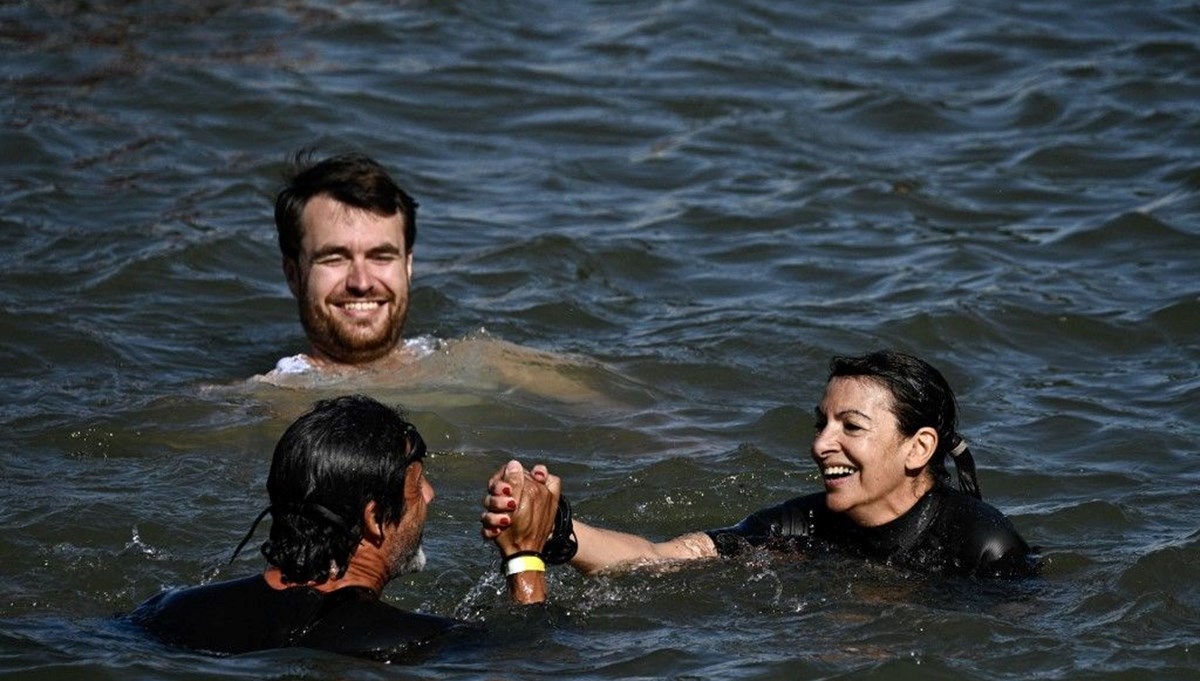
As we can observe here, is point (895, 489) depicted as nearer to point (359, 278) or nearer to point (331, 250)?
point (359, 278)

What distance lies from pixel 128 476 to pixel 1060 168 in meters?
7.68

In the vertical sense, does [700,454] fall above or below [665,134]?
below

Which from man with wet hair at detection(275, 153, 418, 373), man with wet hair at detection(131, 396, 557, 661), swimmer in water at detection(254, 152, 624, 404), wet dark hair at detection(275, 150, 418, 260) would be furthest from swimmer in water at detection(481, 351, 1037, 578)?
wet dark hair at detection(275, 150, 418, 260)

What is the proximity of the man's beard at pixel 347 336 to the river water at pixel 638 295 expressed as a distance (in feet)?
0.60

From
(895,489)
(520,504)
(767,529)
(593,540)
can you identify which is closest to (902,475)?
(895,489)

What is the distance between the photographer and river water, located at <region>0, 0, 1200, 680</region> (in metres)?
7.34

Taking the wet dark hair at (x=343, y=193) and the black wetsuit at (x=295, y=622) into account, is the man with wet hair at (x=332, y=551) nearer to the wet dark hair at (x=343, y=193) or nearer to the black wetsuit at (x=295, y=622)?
the black wetsuit at (x=295, y=622)

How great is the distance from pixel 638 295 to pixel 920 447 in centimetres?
478

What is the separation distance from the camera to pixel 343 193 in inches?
401

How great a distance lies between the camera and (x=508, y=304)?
39.5ft

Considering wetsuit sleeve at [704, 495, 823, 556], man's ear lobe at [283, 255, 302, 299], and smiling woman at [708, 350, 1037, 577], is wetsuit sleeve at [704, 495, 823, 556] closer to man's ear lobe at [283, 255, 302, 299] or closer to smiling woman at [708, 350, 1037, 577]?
smiling woman at [708, 350, 1037, 577]

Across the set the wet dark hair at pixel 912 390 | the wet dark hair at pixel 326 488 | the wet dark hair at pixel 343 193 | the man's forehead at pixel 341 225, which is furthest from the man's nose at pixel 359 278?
the wet dark hair at pixel 326 488

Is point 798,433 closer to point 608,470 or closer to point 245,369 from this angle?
point 608,470

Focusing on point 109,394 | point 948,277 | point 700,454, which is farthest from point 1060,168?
point 109,394
